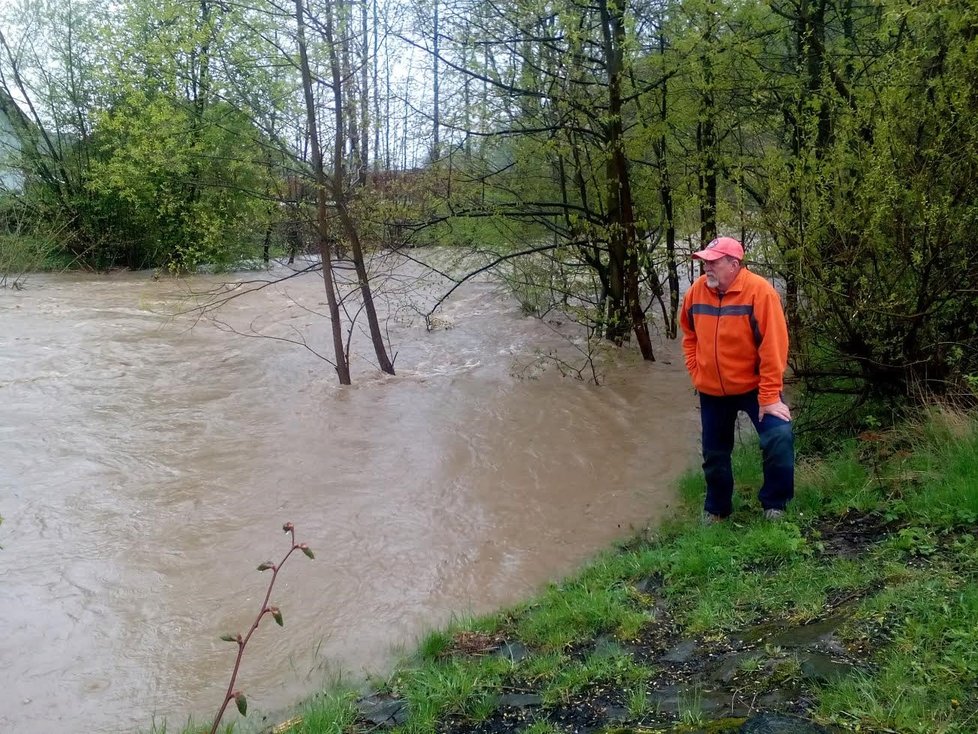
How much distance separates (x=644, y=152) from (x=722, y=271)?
5947mm

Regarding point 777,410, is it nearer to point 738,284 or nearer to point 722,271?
point 738,284

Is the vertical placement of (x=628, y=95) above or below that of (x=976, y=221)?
above

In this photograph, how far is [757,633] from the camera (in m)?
4.00

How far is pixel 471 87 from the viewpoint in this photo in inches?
413

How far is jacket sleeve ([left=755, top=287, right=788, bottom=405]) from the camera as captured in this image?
5.16 metres

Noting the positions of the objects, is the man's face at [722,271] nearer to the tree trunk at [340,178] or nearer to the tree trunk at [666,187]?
the tree trunk at [666,187]

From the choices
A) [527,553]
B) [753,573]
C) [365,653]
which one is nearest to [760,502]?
[753,573]

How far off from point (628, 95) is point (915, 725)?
28.9ft

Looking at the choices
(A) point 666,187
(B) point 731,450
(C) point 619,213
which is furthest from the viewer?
(C) point 619,213

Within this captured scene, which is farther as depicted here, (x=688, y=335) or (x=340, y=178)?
(x=340, y=178)

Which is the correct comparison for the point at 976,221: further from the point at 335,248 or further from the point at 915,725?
the point at 335,248

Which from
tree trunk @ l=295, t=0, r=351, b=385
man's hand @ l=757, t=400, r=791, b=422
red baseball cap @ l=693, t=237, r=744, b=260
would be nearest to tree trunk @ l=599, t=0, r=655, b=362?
tree trunk @ l=295, t=0, r=351, b=385

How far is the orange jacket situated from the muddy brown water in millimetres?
1744

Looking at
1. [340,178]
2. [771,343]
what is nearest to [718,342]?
[771,343]
